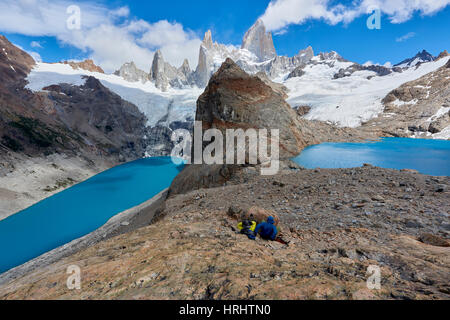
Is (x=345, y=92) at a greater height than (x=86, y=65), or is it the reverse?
(x=86, y=65)

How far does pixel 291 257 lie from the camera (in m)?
4.28

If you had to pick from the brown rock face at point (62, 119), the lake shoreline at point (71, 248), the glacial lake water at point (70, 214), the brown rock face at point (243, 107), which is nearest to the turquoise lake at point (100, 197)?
the glacial lake water at point (70, 214)

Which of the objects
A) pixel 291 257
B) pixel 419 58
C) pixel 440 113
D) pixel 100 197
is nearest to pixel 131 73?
pixel 100 197

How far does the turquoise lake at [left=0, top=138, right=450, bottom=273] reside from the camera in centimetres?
2505

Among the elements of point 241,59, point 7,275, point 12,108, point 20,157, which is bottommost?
point 7,275

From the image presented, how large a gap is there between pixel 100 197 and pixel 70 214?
323 inches

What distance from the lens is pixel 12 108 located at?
2217 inches

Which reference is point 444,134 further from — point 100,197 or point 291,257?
point 100,197

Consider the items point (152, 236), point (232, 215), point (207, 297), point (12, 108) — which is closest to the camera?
point (207, 297)

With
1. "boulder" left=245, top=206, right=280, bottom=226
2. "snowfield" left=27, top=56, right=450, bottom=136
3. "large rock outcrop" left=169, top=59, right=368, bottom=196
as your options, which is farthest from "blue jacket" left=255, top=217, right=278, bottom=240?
"snowfield" left=27, top=56, right=450, bottom=136

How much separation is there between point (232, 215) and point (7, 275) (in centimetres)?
2426

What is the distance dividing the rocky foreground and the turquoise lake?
664 inches

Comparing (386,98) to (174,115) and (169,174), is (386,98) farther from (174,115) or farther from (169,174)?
(174,115)
